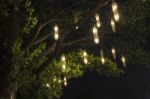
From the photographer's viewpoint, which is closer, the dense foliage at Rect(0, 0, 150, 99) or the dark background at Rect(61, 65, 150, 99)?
the dense foliage at Rect(0, 0, 150, 99)

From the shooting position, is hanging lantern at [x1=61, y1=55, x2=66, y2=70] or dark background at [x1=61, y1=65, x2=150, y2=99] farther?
Answer: dark background at [x1=61, y1=65, x2=150, y2=99]

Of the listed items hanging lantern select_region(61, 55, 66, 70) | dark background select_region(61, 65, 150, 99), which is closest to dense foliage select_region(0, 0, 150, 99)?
hanging lantern select_region(61, 55, 66, 70)

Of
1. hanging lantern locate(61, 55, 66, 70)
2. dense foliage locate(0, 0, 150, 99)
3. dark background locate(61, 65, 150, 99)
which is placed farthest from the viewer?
dark background locate(61, 65, 150, 99)

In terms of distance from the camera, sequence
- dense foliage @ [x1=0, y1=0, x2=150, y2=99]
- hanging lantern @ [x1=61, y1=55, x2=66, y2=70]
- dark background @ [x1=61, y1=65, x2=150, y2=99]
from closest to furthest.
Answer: dense foliage @ [x1=0, y1=0, x2=150, y2=99] → hanging lantern @ [x1=61, y1=55, x2=66, y2=70] → dark background @ [x1=61, y1=65, x2=150, y2=99]

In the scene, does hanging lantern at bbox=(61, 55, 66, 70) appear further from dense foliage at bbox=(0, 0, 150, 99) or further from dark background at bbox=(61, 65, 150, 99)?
dark background at bbox=(61, 65, 150, 99)

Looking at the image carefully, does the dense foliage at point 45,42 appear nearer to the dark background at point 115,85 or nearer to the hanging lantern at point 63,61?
the hanging lantern at point 63,61

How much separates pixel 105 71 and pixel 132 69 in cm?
1463

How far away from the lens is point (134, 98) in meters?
29.7

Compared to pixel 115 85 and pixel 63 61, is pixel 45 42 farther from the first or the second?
pixel 115 85

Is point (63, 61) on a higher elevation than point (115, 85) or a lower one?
higher

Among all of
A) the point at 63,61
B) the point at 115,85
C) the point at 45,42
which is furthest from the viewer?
the point at 115,85

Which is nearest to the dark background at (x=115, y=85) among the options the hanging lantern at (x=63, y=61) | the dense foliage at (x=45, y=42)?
the dense foliage at (x=45, y=42)

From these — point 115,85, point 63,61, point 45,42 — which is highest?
point 45,42

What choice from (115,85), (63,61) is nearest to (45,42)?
(63,61)
